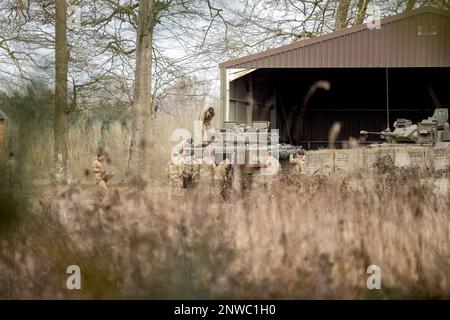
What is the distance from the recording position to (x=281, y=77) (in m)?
26.4

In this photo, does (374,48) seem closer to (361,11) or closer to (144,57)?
(361,11)

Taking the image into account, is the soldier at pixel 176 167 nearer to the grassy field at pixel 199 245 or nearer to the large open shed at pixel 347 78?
the grassy field at pixel 199 245

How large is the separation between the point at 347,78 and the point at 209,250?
23715 mm

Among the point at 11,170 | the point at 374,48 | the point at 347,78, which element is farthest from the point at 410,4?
the point at 11,170

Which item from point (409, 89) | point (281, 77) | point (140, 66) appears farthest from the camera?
point (409, 89)

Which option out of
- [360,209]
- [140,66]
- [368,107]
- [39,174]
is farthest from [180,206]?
[368,107]

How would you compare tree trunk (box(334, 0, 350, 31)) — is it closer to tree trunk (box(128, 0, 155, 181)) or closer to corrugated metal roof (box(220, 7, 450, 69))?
corrugated metal roof (box(220, 7, 450, 69))

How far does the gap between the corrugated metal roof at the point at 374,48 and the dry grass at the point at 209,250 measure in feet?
46.3

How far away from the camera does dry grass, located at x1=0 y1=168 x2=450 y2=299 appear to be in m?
4.88

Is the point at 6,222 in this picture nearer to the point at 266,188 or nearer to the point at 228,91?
the point at 266,188

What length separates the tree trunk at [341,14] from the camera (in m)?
24.6

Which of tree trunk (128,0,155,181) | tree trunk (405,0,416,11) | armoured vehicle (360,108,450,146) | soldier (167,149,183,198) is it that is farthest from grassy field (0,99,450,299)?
tree trunk (405,0,416,11)

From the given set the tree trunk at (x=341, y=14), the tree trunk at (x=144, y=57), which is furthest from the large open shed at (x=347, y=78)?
the tree trunk at (x=144, y=57)

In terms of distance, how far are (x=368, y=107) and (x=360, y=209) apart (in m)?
24.3
